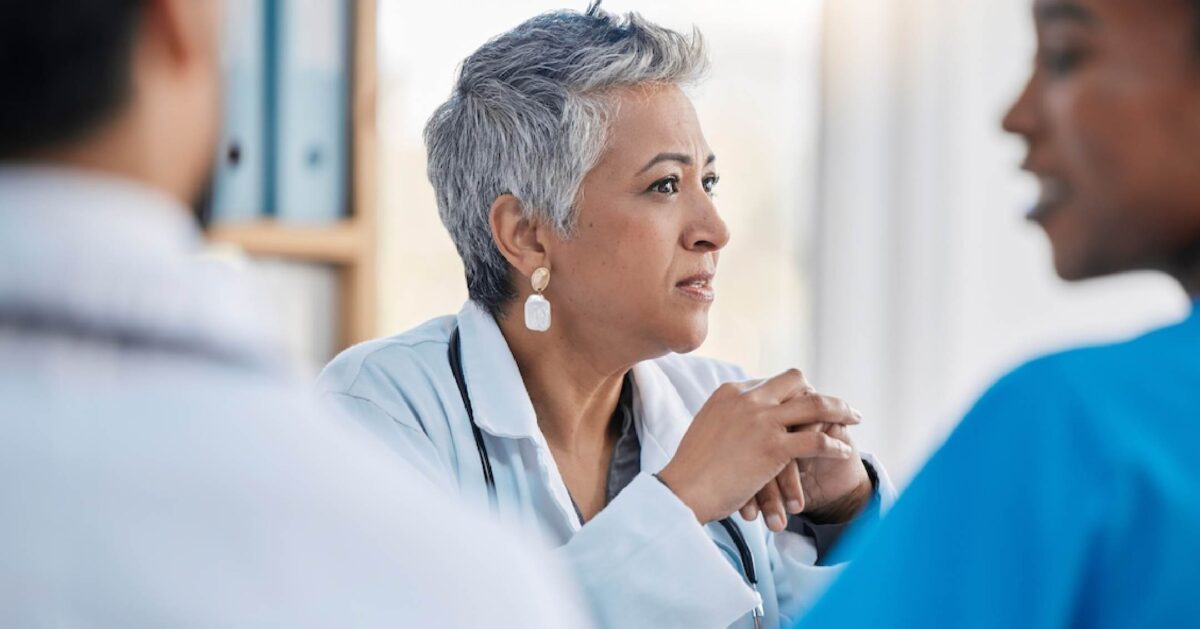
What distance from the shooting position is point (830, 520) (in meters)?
1.80

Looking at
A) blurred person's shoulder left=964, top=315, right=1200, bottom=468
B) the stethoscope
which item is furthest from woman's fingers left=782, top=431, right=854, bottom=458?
blurred person's shoulder left=964, top=315, right=1200, bottom=468

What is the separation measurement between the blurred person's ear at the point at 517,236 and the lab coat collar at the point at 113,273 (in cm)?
141

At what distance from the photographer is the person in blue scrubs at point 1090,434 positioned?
0.69 m

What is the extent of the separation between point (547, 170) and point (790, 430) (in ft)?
1.61

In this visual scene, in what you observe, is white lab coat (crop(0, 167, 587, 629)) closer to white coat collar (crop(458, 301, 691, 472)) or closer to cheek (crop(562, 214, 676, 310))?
white coat collar (crop(458, 301, 691, 472))

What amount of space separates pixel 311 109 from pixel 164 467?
2.23 m

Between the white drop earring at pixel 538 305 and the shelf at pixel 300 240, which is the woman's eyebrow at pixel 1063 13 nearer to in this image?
the white drop earring at pixel 538 305

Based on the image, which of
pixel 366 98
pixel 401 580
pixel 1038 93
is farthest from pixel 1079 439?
pixel 366 98

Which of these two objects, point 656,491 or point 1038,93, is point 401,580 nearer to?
point 1038,93

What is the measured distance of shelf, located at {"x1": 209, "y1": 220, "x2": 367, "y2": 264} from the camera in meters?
2.54

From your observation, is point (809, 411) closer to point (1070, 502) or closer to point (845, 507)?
point (845, 507)

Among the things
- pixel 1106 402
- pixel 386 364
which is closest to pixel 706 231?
pixel 386 364

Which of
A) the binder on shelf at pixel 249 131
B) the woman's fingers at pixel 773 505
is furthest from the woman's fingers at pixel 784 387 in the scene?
the binder on shelf at pixel 249 131

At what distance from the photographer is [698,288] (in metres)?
1.88
